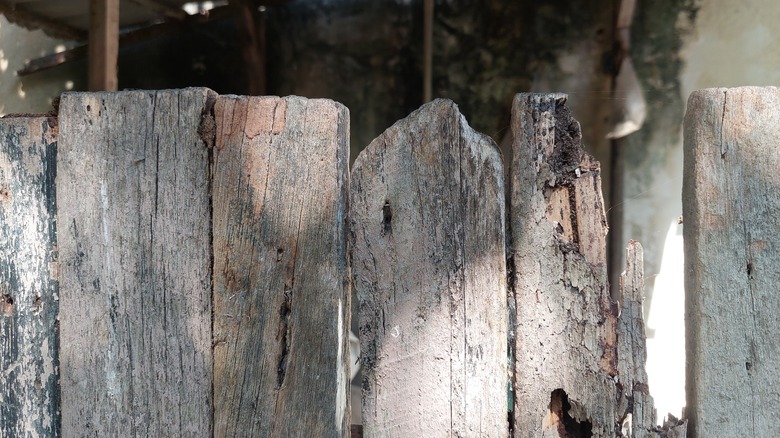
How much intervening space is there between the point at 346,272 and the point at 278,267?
130 mm

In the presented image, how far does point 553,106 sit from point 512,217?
217 mm

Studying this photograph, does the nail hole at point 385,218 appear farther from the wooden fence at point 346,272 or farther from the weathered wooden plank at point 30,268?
the weathered wooden plank at point 30,268

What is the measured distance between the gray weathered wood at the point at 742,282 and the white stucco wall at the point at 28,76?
11.5ft

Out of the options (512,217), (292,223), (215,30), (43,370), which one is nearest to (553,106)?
(512,217)

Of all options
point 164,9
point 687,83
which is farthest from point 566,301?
point 164,9

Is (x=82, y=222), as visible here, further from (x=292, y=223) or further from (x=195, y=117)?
(x=292, y=223)

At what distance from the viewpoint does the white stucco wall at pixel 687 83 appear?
3.24 meters

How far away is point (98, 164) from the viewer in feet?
3.92

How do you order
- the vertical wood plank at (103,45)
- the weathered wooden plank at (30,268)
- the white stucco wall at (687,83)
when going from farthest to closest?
the white stucco wall at (687,83) < the vertical wood plank at (103,45) < the weathered wooden plank at (30,268)

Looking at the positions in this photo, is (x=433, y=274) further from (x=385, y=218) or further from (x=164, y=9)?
(x=164, y=9)

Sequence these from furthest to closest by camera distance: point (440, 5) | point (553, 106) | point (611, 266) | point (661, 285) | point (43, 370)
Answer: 1. point (440, 5)
2. point (611, 266)
3. point (661, 285)
4. point (43, 370)
5. point (553, 106)

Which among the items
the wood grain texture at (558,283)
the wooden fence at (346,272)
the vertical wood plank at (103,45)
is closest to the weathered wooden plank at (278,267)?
the wooden fence at (346,272)

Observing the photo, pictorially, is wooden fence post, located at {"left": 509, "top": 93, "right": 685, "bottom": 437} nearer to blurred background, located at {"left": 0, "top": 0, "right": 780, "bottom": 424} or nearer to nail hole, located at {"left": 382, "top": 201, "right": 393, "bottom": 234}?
nail hole, located at {"left": 382, "top": 201, "right": 393, "bottom": 234}

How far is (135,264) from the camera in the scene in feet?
3.91
